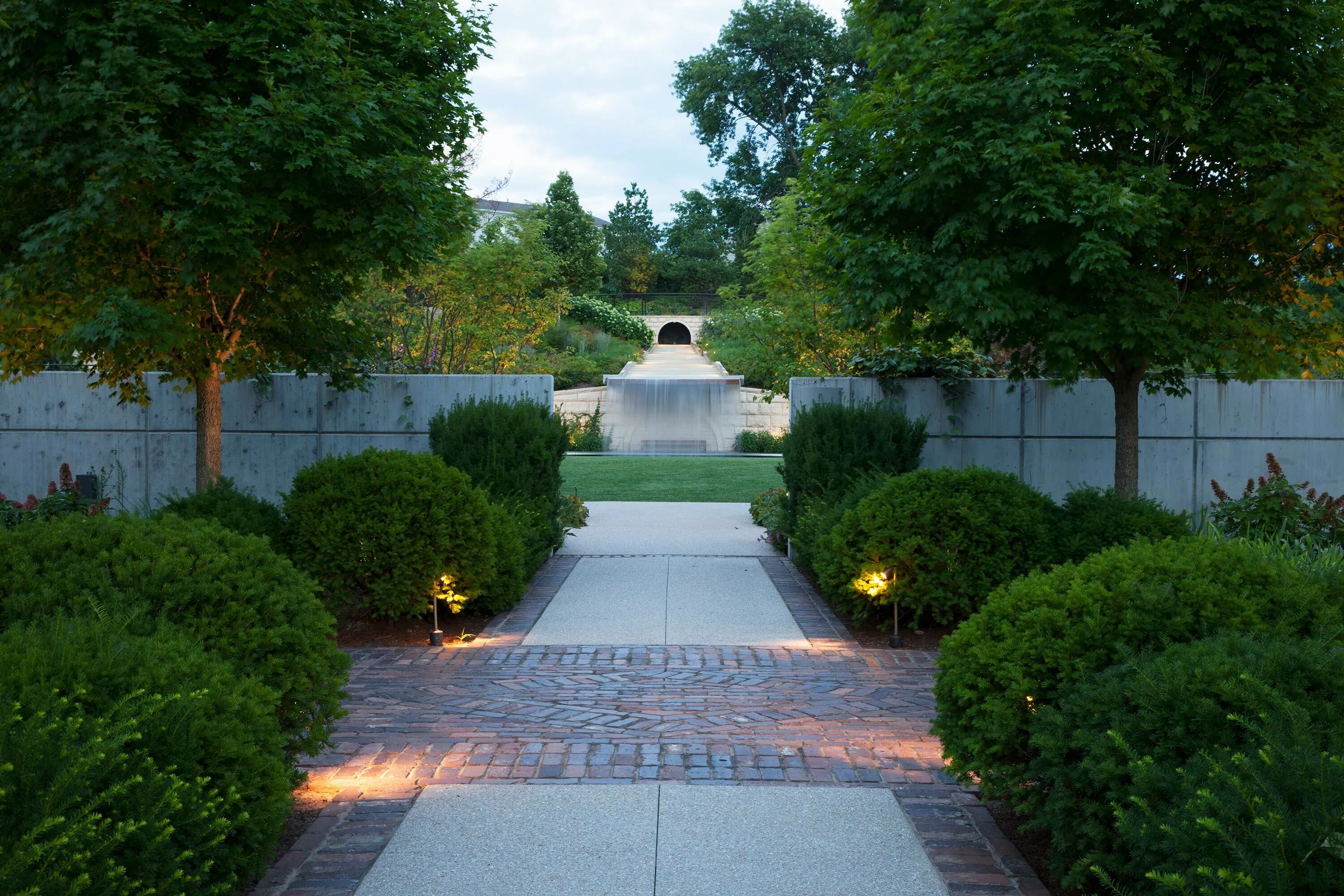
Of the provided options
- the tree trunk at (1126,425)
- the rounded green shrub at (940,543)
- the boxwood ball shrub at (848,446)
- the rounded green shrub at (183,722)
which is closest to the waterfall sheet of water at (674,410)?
the boxwood ball shrub at (848,446)

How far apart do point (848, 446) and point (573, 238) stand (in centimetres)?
3877

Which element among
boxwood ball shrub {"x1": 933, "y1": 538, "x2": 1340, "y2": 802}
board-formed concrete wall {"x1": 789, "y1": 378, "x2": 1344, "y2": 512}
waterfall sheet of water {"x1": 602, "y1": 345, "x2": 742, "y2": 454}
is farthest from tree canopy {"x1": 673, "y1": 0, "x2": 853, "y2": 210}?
boxwood ball shrub {"x1": 933, "y1": 538, "x2": 1340, "y2": 802}

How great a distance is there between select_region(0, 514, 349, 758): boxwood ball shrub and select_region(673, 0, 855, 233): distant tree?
45.6 meters

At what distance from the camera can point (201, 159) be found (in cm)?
795

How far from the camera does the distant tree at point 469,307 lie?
18.4m

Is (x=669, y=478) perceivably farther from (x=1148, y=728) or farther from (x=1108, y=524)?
(x=1148, y=728)

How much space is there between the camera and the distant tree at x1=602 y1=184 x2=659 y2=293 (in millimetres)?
53844

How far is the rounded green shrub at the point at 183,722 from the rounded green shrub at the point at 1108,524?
5819 millimetres

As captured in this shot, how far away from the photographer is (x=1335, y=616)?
3.90 meters

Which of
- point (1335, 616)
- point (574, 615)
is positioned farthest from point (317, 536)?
point (1335, 616)

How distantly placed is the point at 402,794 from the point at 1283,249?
8.44 m

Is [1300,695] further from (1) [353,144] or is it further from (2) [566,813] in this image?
(1) [353,144]

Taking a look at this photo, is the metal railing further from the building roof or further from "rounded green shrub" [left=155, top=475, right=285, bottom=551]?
"rounded green shrub" [left=155, top=475, right=285, bottom=551]

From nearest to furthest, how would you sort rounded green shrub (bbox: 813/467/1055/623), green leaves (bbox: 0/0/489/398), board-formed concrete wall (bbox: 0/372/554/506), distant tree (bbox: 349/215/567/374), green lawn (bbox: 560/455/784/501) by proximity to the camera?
1. rounded green shrub (bbox: 813/467/1055/623)
2. green leaves (bbox: 0/0/489/398)
3. board-formed concrete wall (bbox: 0/372/554/506)
4. green lawn (bbox: 560/455/784/501)
5. distant tree (bbox: 349/215/567/374)
